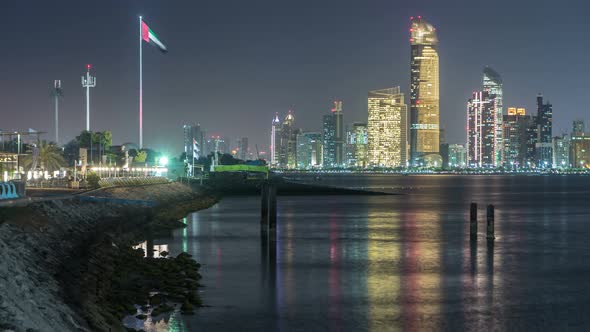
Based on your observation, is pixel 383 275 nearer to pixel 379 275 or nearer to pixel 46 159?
pixel 379 275

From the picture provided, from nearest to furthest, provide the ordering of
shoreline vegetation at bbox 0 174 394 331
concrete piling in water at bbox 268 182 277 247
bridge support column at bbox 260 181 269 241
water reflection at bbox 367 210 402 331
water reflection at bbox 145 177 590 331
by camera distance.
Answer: shoreline vegetation at bbox 0 174 394 331
water reflection at bbox 145 177 590 331
water reflection at bbox 367 210 402 331
concrete piling in water at bbox 268 182 277 247
bridge support column at bbox 260 181 269 241

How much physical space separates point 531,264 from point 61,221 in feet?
76.8

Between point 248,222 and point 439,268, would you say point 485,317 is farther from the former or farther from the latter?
point 248,222

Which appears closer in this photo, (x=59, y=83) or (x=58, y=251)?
(x=58, y=251)

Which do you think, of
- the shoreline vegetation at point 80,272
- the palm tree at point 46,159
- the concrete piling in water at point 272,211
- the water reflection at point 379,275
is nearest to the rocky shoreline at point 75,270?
the shoreline vegetation at point 80,272

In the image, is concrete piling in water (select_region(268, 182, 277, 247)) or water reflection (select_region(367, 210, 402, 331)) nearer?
water reflection (select_region(367, 210, 402, 331))

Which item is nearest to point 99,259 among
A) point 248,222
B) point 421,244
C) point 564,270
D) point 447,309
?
point 447,309

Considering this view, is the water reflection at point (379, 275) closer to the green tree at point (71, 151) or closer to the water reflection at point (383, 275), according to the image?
the water reflection at point (383, 275)

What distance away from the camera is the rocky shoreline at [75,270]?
16547mm

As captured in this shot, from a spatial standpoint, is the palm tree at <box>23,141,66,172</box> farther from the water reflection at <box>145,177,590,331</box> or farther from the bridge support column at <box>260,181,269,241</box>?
the bridge support column at <box>260,181,269,241</box>

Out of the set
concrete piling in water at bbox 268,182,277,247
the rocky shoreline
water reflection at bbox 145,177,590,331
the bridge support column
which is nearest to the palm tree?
water reflection at bbox 145,177,590,331

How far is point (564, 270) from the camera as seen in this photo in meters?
37.0

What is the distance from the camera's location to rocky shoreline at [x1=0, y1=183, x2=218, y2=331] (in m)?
16.5

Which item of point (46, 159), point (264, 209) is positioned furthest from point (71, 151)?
point (264, 209)
